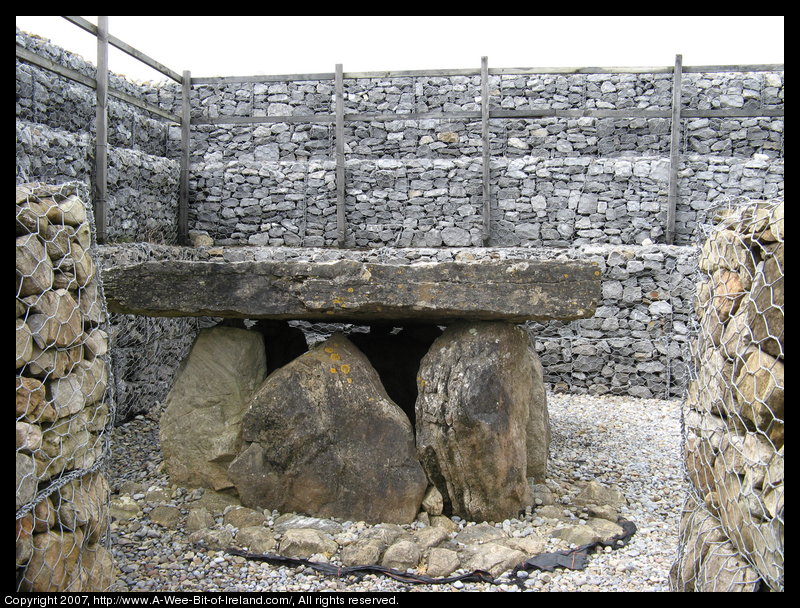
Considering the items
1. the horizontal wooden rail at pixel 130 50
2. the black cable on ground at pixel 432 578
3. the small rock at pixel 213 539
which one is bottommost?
the black cable on ground at pixel 432 578

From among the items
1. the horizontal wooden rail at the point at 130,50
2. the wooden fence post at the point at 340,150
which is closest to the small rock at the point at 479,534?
the wooden fence post at the point at 340,150

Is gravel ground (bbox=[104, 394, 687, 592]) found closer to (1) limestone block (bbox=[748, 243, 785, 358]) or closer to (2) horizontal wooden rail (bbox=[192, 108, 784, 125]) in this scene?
(1) limestone block (bbox=[748, 243, 785, 358])

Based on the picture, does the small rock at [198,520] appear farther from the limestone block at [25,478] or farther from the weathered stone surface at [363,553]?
the limestone block at [25,478]

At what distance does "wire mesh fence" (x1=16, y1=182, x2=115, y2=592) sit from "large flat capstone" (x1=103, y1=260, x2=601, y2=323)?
140 centimetres

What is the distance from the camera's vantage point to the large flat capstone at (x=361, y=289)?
15.6 feet

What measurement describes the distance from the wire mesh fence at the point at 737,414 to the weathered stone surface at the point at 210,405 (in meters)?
3.52

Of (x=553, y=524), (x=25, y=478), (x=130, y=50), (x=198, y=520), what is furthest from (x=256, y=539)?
(x=130, y=50)

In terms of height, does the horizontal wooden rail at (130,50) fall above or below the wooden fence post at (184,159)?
above

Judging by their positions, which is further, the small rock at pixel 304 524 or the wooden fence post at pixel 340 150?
the wooden fence post at pixel 340 150

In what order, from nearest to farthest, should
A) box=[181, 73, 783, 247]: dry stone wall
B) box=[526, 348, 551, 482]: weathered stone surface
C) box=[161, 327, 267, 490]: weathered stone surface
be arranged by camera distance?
box=[161, 327, 267, 490]: weathered stone surface < box=[526, 348, 551, 482]: weathered stone surface < box=[181, 73, 783, 247]: dry stone wall

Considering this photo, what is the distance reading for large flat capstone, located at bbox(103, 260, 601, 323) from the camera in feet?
15.6

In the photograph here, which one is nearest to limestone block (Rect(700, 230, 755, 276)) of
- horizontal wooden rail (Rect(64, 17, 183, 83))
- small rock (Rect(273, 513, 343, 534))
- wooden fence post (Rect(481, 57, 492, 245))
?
small rock (Rect(273, 513, 343, 534))

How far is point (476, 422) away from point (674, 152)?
20.3ft
